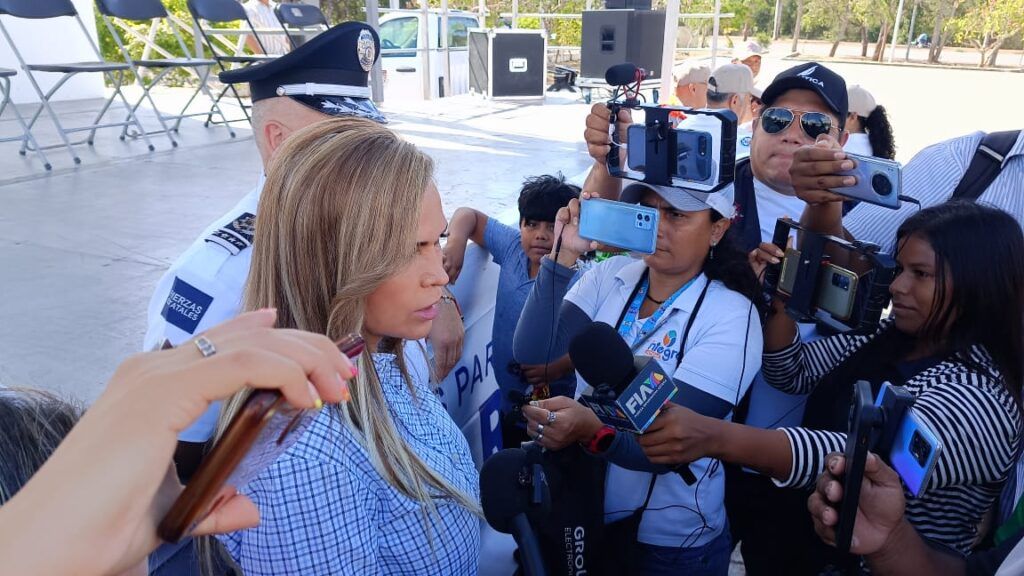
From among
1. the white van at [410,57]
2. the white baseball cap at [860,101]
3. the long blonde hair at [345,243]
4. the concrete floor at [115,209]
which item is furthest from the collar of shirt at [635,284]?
the white van at [410,57]

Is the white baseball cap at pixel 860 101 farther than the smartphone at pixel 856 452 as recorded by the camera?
Yes

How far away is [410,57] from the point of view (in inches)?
496

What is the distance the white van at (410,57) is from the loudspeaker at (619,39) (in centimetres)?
235

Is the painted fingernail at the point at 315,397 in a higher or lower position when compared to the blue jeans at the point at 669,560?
higher

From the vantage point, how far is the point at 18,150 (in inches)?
289

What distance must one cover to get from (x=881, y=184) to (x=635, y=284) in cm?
65

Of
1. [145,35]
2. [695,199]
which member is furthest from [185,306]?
[145,35]

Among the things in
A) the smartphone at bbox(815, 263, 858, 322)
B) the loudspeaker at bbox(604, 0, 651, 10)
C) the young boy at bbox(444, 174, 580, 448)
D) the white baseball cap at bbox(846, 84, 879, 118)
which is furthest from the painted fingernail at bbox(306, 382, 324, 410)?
the loudspeaker at bbox(604, 0, 651, 10)

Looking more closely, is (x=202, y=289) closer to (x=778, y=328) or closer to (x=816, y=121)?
(x=778, y=328)

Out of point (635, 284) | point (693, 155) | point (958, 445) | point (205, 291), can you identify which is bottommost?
point (958, 445)

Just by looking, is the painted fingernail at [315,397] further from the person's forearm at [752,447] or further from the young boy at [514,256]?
the young boy at [514,256]

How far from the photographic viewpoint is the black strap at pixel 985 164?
2221mm

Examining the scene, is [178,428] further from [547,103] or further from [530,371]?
[547,103]

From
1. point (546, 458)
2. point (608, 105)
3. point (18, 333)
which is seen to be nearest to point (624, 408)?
point (546, 458)
